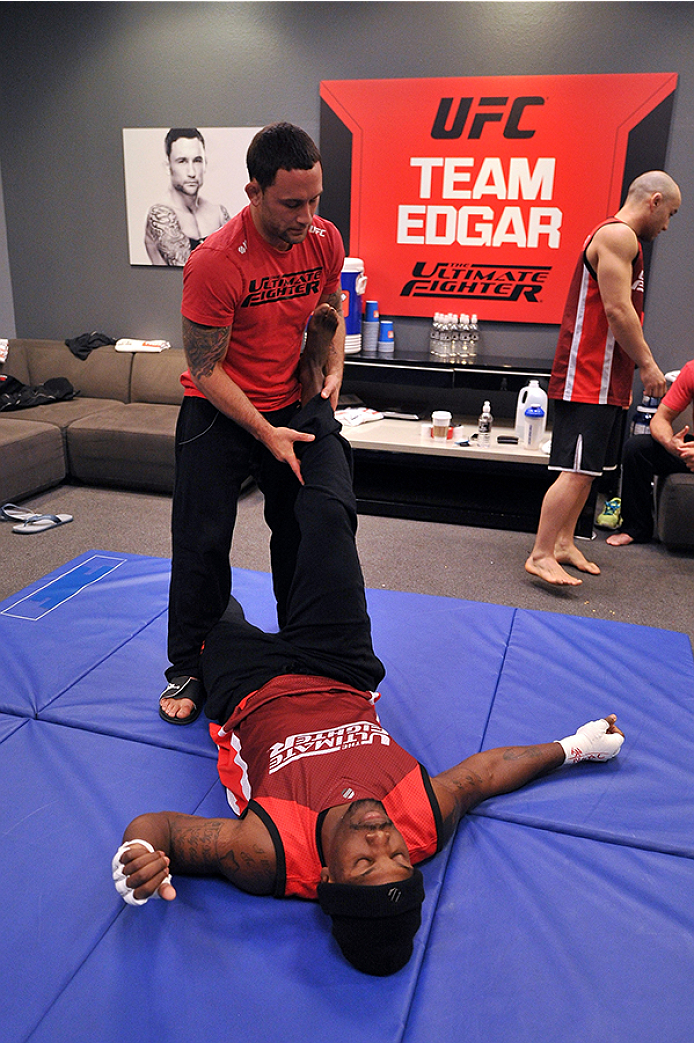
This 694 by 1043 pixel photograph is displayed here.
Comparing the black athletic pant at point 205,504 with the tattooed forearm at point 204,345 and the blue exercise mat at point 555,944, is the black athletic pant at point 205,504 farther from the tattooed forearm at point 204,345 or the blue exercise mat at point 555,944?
the blue exercise mat at point 555,944

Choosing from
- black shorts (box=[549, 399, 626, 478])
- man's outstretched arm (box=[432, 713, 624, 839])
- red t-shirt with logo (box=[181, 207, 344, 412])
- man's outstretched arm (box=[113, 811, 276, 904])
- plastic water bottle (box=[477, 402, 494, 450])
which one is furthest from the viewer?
plastic water bottle (box=[477, 402, 494, 450])

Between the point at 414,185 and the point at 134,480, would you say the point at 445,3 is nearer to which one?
the point at 414,185

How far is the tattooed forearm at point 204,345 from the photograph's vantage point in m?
1.86

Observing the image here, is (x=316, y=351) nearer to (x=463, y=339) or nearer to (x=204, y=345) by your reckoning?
(x=204, y=345)

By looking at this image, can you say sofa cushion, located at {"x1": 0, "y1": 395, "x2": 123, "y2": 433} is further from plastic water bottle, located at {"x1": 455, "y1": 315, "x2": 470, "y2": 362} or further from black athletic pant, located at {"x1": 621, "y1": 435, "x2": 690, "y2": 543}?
black athletic pant, located at {"x1": 621, "y1": 435, "x2": 690, "y2": 543}

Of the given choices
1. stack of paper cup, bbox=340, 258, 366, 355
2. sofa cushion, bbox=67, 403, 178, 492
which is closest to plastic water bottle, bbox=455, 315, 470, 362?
stack of paper cup, bbox=340, 258, 366, 355

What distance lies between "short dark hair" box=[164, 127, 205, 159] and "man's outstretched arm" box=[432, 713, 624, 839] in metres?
3.83

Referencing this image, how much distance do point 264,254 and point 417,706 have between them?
1.17 m

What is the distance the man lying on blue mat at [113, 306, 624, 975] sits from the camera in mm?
1226

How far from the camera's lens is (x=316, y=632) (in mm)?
1814

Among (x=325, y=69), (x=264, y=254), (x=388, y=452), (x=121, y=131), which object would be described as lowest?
(x=388, y=452)

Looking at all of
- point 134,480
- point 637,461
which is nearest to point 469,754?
point 637,461

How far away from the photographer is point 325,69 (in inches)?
160

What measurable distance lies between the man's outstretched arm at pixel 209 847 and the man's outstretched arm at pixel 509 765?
0.35 meters
